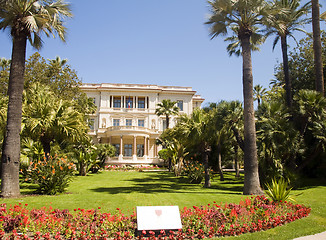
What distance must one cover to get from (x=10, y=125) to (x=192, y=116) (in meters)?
10.2

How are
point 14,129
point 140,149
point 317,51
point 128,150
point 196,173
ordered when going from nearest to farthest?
point 14,129
point 317,51
point 196,173
point 128,150
point 140,149

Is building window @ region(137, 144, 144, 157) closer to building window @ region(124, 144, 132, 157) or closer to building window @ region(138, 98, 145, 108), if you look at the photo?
building window @ region(124, 144, 132, 157)

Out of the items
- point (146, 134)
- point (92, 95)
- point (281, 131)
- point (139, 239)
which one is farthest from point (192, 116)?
point (92, 95)

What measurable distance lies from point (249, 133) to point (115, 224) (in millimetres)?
8943

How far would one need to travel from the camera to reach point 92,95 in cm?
4806

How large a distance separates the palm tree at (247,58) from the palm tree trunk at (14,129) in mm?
9717

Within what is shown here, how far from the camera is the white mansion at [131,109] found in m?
45.0

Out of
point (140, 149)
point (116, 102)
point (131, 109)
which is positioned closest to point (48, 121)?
point (140, 149)

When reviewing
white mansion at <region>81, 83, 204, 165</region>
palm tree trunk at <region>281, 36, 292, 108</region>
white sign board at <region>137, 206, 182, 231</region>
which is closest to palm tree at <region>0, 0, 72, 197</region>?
white sign board at <region>137, 206, 182, 231</region>

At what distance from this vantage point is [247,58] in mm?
13773

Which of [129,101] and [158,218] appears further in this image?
[129,101]

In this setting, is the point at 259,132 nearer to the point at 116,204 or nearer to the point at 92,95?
the point at 116,204

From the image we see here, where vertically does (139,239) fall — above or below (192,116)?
below

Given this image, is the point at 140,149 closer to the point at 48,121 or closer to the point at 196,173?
the point at 196,173
